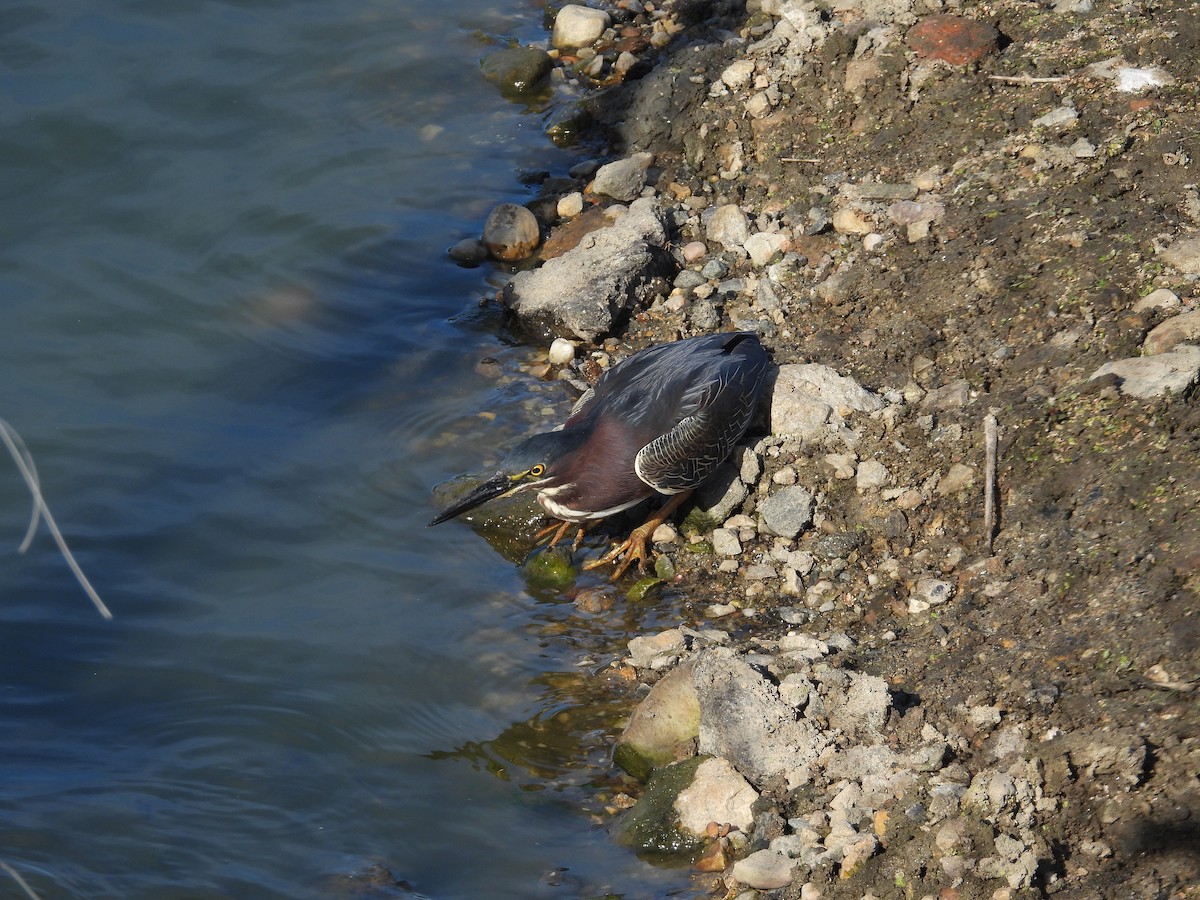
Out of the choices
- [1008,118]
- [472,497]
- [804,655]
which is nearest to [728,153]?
[1008,118]

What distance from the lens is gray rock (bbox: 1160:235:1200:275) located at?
488 cm

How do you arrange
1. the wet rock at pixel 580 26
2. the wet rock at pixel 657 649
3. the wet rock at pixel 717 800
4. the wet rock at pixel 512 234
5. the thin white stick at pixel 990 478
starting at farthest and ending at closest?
the wet rock at pixel 580 26 < the wet rock at pixel 512 234 < the wet rock at pixel 657 649 < the thin white stick at pixel 990 478 < the wet rock at pixel 717 800

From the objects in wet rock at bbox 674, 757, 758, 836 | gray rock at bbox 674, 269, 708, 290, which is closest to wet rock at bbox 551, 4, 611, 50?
Result: gray rock at bbox 674, 269, 708, 290

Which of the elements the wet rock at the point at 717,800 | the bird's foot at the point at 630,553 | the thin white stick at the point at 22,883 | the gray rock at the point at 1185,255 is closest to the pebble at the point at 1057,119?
the gray rock at the point at 1185,255

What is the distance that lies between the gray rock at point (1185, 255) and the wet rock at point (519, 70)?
4846 millimetres

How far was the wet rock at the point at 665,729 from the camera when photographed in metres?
4.25

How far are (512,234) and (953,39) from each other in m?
2.69

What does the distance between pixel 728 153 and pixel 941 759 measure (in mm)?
4200

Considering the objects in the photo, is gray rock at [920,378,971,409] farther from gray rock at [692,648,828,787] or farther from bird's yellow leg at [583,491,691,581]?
gray rock at [692,648,828,787]

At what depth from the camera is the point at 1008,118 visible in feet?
19.6

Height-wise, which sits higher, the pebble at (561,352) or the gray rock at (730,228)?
the gray rock at (730,228)

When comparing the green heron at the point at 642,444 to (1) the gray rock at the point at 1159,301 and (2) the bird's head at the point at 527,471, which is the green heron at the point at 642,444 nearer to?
(2) the bird's head at the point at 527,471

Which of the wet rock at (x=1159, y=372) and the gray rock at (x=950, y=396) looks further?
the gray rock at (x=950, y=396)

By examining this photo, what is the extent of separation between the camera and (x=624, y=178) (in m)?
7.07
